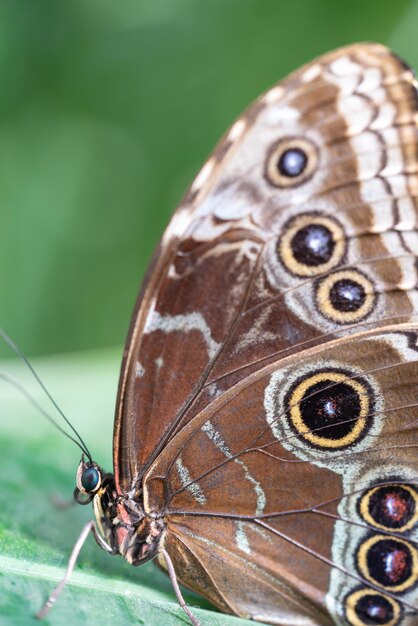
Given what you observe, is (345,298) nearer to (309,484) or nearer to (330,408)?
(330,408)

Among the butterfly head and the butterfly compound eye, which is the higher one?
the butterfly compound eye

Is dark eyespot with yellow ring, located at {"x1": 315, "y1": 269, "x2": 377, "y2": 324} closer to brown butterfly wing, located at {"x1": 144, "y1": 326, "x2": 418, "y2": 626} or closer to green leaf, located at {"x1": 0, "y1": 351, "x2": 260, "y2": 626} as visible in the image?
brown butterfly wing, located at {"x1": 144, "y1": 326, "x2": 418, "y2": 626}

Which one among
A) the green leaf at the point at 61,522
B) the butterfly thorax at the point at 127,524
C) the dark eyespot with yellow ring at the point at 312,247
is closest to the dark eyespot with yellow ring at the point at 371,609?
the green leaf at the point at 61,522

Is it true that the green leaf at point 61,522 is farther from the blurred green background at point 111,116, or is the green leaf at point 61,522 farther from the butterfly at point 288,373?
the blurred green background at point 111,116

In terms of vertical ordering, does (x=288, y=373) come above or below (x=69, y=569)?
above

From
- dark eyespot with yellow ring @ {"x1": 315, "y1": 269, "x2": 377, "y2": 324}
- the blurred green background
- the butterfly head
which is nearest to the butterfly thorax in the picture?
the butterfly head

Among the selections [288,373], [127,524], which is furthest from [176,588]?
[288,373]
